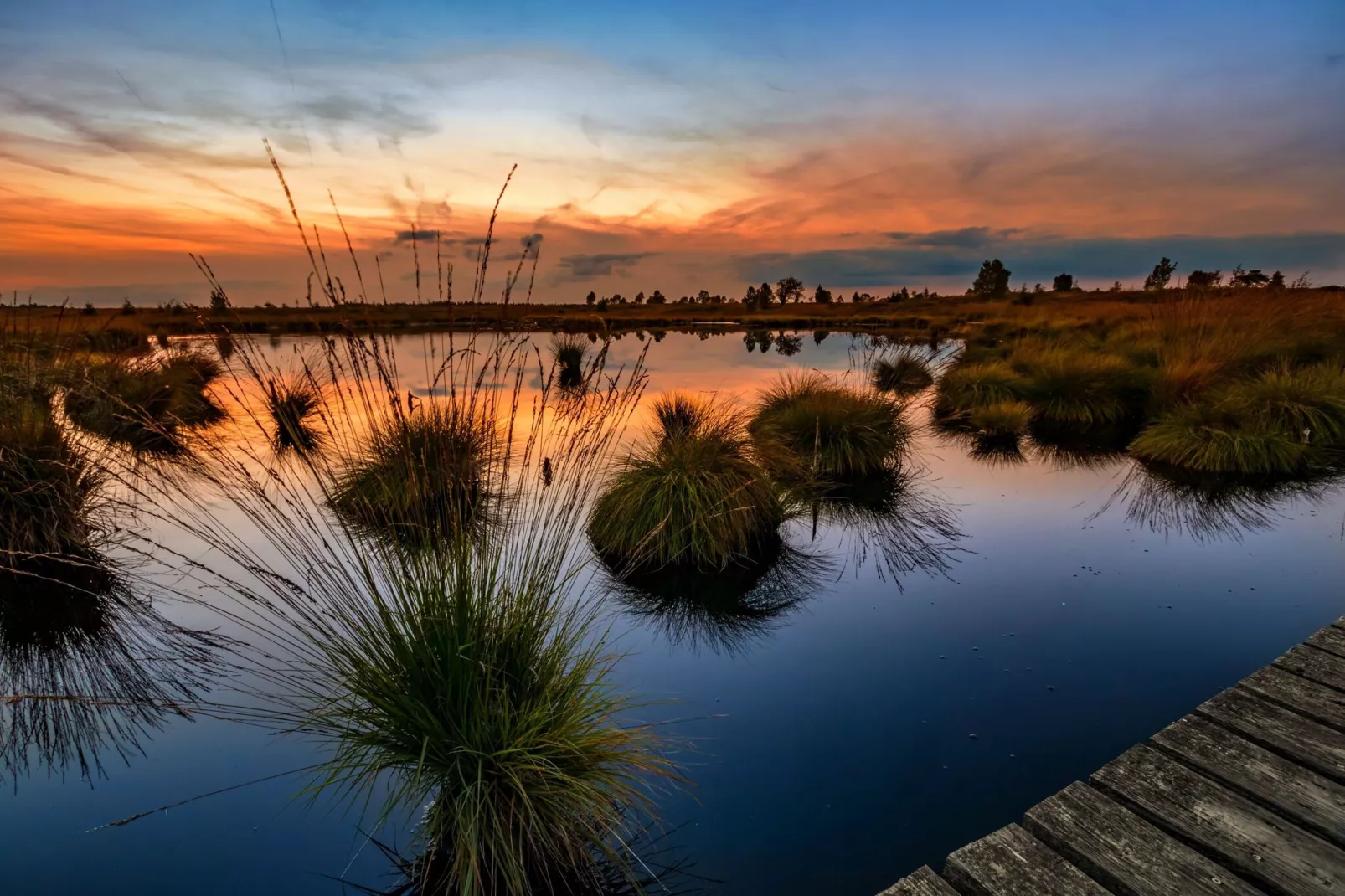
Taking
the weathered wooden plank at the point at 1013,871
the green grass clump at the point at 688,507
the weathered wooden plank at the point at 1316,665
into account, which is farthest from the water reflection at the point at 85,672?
the weathered wooden plank at the point at 1316,665

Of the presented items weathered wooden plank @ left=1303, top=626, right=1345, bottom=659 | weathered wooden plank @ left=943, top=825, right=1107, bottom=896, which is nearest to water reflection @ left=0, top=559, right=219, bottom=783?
weathered wooden plank @ left=943, top=825, right=1107, bottom=896

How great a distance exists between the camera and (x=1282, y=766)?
2.30 metres

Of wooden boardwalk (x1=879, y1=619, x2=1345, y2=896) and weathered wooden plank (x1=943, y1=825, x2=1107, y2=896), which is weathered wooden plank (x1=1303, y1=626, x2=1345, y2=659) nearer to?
wooden boardwalk (x1=879, y1=619, x2=1345, y2=896)

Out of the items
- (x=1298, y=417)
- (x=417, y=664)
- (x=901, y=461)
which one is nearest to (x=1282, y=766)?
(x=417, y=664)

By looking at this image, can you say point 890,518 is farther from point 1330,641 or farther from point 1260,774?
point 1260,774

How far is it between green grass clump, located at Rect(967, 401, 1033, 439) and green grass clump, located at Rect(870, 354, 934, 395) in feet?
3.40

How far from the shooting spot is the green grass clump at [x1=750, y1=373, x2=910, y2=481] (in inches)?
320

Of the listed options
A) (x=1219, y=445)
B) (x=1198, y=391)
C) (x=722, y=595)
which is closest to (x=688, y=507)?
(x=722, y=595)

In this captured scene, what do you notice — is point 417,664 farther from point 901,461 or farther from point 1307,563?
point 901,461

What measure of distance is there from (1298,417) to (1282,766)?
8.55 meters

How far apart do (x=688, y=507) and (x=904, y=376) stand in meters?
5.84

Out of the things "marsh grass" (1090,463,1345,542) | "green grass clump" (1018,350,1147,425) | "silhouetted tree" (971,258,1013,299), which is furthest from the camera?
"silhouetted tree" (971,258,1013,299)

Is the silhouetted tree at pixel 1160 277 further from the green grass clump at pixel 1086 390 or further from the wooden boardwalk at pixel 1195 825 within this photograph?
the wooden boardwalk at pixel 1195 825

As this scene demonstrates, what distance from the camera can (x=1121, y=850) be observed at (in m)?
1.95
